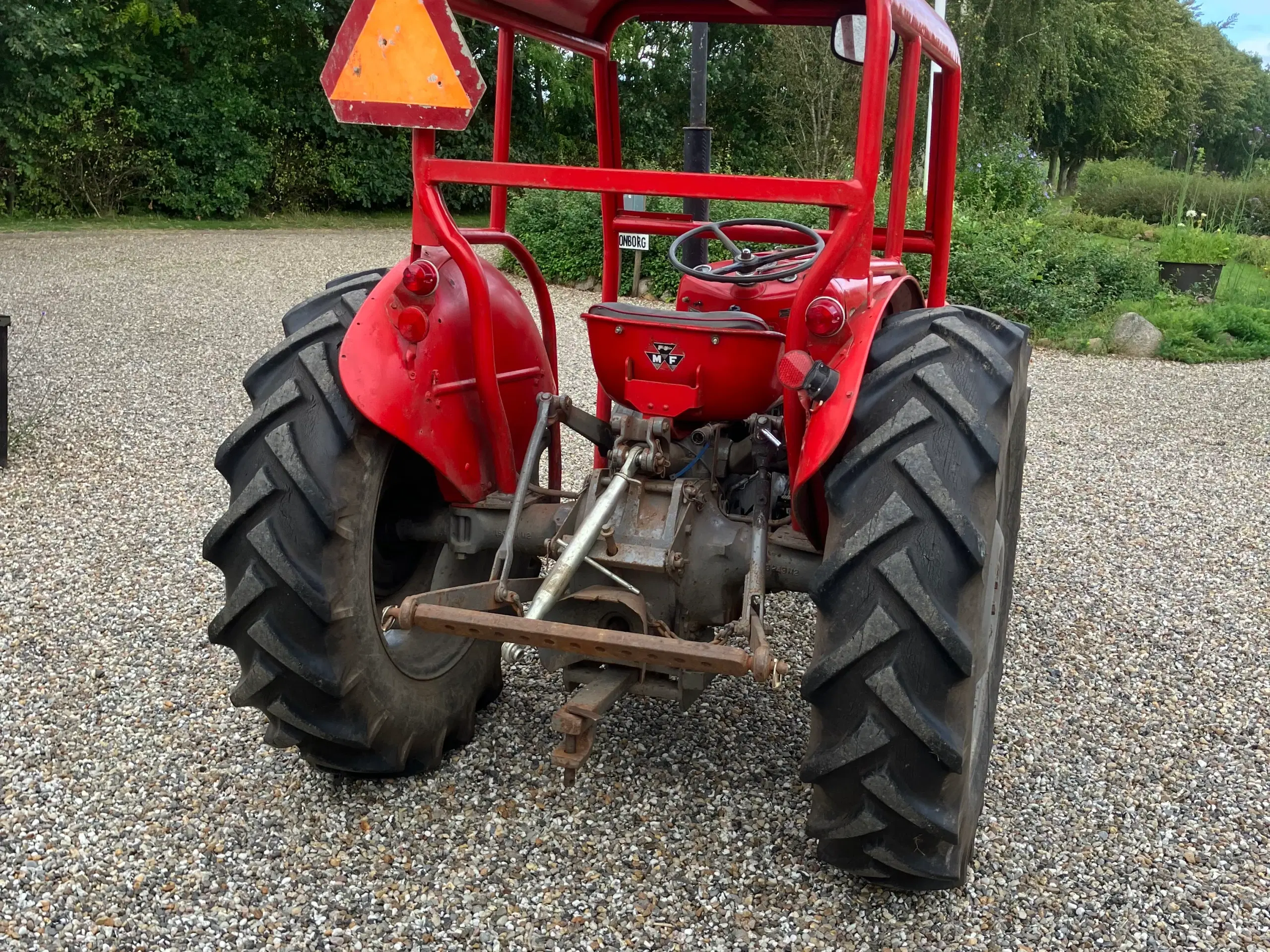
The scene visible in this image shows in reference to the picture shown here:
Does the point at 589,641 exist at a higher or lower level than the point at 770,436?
lower

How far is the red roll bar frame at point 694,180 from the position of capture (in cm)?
233

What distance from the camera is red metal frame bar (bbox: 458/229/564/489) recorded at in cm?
299

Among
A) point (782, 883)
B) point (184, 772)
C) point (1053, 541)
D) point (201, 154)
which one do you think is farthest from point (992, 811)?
point (201, 154)

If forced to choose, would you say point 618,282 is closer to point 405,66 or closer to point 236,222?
point 405,66

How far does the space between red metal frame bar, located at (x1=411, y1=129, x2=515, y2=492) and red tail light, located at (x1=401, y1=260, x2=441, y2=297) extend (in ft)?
0.25

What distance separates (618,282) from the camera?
11.7ft

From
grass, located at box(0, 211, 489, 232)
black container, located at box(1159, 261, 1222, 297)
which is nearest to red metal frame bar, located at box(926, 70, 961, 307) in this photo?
black container, located at box(1159, 261, 1222, 297)

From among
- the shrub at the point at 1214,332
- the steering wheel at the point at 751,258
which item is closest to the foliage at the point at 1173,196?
the shrub at the point at 1214,332

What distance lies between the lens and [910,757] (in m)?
2.23

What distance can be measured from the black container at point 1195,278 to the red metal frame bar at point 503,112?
396 inches

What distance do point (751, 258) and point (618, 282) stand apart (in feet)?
1.42

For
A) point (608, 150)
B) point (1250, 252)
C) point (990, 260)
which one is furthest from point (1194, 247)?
point (608, 150)

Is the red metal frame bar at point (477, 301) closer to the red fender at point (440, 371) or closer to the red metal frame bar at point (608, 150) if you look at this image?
the red fender at point (440, 371)

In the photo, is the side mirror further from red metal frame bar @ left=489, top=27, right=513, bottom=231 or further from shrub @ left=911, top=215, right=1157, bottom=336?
shrub @ left=911, top=215, right=1157, bottom=336
